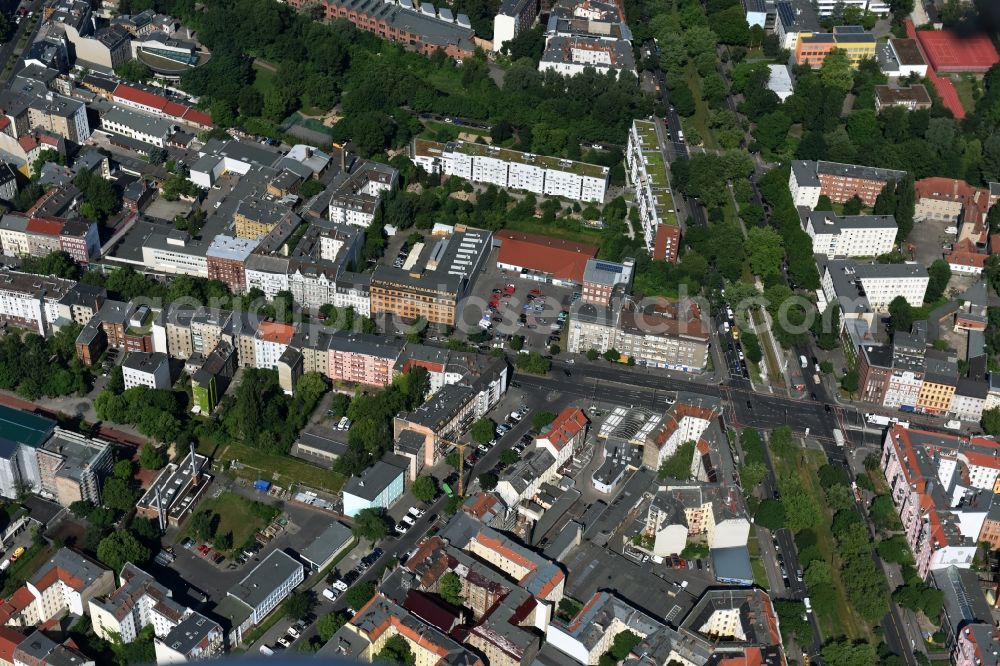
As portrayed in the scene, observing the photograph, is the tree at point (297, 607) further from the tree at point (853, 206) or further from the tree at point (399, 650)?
the tree at point (853, 206)

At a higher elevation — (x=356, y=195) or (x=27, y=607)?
(x=356, y=195)

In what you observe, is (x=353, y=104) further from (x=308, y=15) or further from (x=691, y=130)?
(x=691, y=130)

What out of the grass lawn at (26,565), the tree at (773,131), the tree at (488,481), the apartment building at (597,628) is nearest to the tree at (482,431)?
the tree at (488,481)

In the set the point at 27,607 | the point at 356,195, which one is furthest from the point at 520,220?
the point at 27,607

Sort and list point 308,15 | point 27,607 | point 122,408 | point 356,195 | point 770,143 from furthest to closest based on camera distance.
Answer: point 308,15, point 770,143, point 356,195, point 122,408, point 27,607

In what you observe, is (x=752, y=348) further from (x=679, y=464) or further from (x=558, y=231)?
(x=558, y=231)

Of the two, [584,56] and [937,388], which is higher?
[584,56]

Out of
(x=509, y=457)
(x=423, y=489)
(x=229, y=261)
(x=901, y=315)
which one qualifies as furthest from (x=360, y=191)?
(x=901, y=315)
